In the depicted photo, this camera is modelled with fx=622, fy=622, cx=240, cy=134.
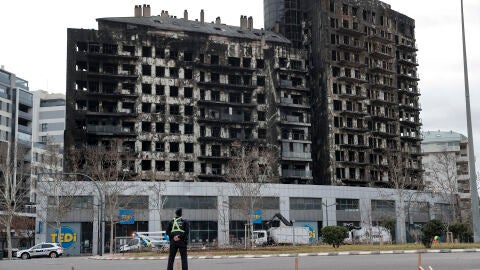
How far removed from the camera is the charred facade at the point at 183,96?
8619 cm

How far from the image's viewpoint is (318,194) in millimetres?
87438

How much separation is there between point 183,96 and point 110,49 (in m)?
12.4

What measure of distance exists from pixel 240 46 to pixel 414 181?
37.1m

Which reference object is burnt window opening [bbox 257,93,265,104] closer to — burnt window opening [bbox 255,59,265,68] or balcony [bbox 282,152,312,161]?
burnt window opening [bbox 255,59,265,68]

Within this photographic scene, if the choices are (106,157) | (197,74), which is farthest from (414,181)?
(106,157)

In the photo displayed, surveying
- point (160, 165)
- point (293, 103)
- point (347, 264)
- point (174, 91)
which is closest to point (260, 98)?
point (293, 103)

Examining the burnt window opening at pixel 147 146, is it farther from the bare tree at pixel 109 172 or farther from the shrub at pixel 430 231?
the shrub at pixel 430 231

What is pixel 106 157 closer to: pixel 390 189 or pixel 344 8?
pixel 390 189

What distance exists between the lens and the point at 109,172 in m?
70.2

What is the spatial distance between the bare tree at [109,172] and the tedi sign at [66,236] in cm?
485

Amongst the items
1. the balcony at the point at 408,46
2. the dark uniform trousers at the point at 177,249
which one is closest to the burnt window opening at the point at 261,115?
the balcony at the point at 408,46

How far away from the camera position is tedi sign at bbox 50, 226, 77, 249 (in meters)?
75.0

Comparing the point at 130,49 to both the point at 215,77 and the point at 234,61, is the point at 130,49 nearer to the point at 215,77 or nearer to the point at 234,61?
the point at 215,77

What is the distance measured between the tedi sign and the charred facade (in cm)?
1180
